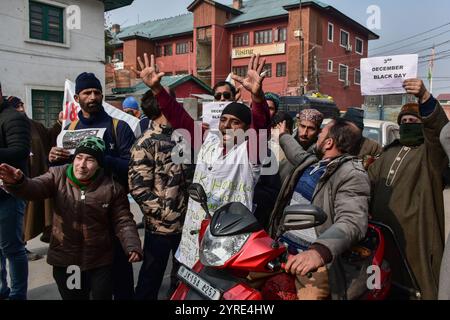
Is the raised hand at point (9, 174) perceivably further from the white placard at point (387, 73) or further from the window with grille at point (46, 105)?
the window with grille at point (46, 105)

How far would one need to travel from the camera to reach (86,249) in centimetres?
256

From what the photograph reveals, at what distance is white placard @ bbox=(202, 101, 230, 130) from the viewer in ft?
12.0

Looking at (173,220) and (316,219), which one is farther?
(173,220)

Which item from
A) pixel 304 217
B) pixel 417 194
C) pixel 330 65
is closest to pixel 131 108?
pixel 417 194

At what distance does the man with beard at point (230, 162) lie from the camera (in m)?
2.63

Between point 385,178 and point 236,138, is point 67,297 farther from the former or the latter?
point 385,178

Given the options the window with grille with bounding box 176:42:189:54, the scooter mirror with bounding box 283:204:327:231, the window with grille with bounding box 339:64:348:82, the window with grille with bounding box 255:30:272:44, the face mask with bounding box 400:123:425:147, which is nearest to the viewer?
the scooter mirror with bounding box 283:204:327:231

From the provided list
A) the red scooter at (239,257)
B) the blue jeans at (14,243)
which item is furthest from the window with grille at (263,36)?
the red scooter at (239,257)

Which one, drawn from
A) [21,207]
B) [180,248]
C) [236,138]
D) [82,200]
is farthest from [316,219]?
[21,207]

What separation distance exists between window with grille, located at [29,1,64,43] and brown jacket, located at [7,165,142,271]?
12.4 meters

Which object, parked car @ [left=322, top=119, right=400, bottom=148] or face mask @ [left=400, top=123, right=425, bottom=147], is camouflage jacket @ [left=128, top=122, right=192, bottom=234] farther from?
parked car @ [left=322, top=119, right=400, bottom=148]

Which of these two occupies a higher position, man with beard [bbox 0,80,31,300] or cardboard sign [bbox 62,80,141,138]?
cardboard sign [bbox 62,80,141,138]

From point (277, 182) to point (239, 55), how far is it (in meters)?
34.7

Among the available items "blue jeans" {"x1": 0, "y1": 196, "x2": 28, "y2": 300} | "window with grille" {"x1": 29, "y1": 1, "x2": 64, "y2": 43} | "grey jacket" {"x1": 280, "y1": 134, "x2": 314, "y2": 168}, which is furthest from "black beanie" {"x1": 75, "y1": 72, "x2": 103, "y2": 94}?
"window with grille" {"x1": 29, "y1": 1, "x2": 64, "y2": 43}
